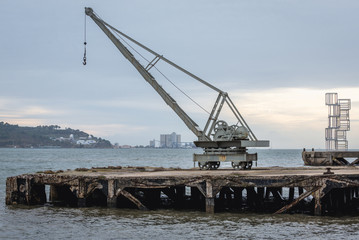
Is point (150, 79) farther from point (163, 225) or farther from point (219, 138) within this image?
point (163, 225)

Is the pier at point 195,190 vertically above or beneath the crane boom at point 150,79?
beneath

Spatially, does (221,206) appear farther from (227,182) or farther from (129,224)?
(129,224)

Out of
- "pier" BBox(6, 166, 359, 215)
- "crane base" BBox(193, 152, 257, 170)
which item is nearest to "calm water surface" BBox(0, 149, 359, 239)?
"pier" BBox(6, 166, 359, 215)

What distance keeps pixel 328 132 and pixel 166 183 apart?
5206 inches

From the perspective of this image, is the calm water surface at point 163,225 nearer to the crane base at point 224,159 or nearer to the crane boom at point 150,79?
the crane base at point 224,159

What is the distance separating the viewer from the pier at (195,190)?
28.7 metres

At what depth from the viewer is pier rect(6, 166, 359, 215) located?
2870cm

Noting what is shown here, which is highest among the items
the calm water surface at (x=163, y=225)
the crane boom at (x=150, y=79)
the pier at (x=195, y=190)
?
the crane boom at (x=150, y=79)

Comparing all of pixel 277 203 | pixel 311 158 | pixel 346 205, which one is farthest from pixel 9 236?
pixel 311 158

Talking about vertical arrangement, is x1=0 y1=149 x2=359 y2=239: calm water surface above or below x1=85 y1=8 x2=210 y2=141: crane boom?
below

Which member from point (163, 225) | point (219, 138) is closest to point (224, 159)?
point (219, 138)

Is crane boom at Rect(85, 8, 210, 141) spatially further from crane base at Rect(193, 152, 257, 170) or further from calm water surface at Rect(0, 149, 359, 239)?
calm water surface at Rect(0, 149, 359, 239)

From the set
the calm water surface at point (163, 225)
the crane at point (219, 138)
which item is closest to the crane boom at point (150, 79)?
the crane at point (219, 138)

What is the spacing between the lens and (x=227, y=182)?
29438 millimetres
